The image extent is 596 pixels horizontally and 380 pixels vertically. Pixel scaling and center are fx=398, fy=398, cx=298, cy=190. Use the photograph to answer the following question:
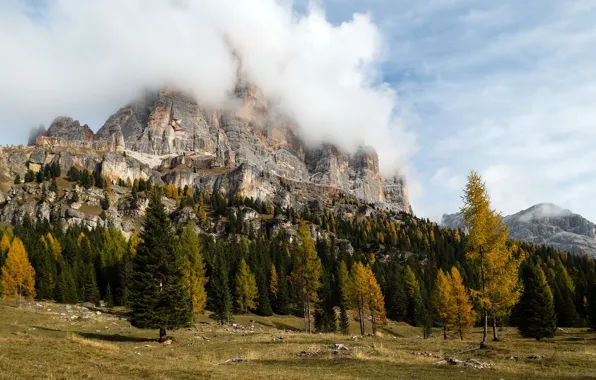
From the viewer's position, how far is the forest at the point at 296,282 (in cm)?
3341

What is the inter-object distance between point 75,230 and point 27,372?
455ft

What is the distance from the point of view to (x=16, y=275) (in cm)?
7250

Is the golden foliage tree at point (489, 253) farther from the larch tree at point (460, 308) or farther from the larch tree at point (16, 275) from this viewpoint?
the larch tree at point (16, 275)

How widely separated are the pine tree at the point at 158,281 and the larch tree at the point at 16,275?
1858 inches

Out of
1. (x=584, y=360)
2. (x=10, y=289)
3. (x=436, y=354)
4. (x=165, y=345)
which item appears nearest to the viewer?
(x=584, y=360)

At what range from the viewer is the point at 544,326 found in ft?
169

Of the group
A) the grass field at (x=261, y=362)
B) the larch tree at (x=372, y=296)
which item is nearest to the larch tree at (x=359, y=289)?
the larch tree at (x=372, y=296)

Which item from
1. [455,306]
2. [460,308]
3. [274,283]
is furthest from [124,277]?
[460,308]

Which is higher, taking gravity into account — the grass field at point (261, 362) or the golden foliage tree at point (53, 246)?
the golden foliage tree at point (53, 246)

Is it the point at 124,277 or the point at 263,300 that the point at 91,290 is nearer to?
the point at 124,277

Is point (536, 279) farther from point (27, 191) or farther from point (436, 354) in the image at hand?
point (27, 191)

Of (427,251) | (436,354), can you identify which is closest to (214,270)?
(436,354)

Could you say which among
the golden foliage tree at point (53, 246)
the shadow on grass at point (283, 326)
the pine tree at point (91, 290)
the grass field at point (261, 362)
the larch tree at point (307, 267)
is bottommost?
the shadow on grass at point (283, 326)

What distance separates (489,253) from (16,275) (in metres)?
78.6
